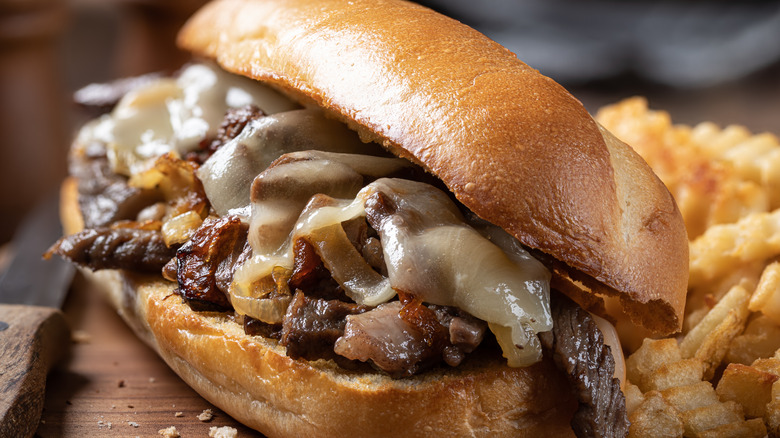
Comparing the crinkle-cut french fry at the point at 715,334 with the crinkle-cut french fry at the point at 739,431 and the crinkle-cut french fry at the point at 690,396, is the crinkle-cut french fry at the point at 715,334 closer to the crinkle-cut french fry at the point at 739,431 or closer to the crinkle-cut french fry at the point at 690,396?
the crinkle-cut french fry at the point at 690,396

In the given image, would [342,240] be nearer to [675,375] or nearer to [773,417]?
[675,375]

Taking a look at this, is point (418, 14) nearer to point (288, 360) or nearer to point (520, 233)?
point (520, 233)

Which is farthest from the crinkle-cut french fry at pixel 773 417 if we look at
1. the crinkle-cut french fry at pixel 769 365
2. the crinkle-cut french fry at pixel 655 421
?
the crinkle-cut french fry at pixel 655 421

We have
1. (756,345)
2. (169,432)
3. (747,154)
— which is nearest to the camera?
(169,432)

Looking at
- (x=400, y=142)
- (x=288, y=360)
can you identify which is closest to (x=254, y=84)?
(x=400, y=142)

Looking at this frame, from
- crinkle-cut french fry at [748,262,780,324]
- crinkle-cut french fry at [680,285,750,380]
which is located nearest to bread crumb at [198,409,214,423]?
crinkle-cut french fry at [680,285,750,380]

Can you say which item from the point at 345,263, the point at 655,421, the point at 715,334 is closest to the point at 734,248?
the point at 715,334

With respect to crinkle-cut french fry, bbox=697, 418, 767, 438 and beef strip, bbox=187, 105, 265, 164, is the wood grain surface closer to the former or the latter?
beef strip, bbox=187, 105, 265, 164
